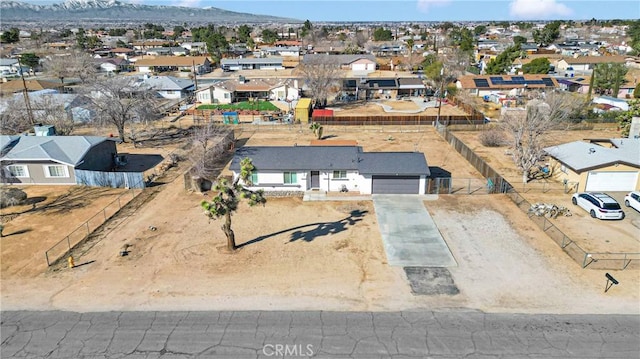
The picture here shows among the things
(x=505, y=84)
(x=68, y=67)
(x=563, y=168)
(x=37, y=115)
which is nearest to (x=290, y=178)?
(x=563, y=168)

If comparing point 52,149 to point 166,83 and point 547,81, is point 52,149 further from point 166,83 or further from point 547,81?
point 547,81

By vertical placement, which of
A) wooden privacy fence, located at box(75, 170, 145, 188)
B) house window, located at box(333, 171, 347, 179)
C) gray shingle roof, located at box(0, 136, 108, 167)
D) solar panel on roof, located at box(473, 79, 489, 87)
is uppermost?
solar panel on roof, located at box(473, 79, 489, 87)

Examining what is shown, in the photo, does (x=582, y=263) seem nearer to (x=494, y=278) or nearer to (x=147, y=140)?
(x=494, y=278)

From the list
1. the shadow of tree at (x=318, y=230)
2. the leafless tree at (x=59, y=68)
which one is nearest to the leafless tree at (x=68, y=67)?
the leafless tree at (x=59, y=68)

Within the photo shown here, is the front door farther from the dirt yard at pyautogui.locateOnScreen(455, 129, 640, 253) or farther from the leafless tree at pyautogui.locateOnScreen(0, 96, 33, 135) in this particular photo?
the leafless tree at pyautogui.locateOnScreen(0, 96, 33, 135)

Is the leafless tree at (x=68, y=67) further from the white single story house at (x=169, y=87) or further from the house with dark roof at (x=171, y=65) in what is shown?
the white single story house at (x=169, y=87)

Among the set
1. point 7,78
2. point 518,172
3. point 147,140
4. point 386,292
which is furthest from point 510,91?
point 7,78

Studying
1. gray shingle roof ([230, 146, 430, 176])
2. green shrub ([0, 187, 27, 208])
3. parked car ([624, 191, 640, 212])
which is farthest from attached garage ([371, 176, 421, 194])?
green shrub ([0, 187, 27, 208])
